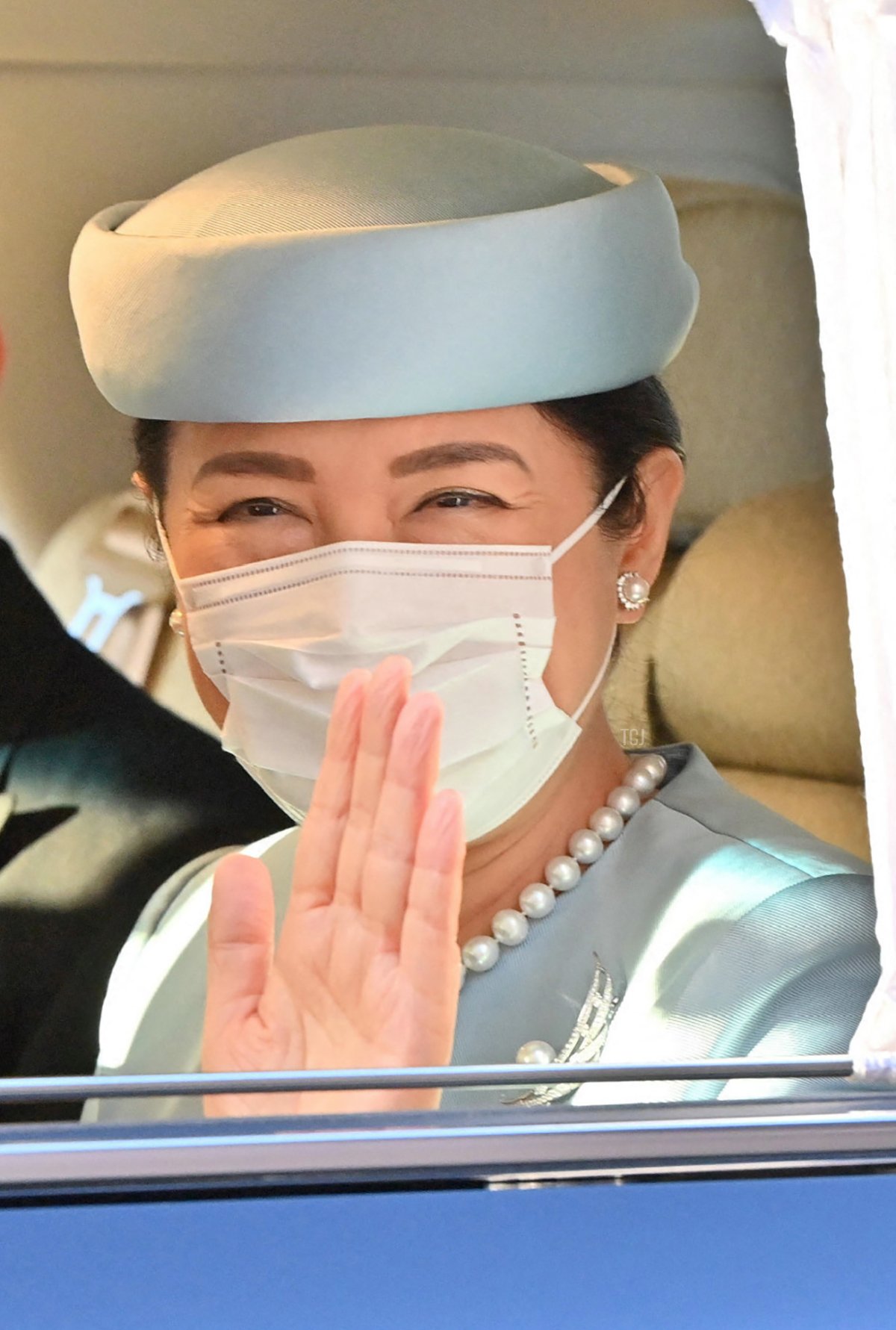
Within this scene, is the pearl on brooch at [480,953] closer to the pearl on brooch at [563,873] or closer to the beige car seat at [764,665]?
the pearl on brooch at [563,873]

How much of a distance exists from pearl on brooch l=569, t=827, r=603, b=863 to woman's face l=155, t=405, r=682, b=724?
0.46ft

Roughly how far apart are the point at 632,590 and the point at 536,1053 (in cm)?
48

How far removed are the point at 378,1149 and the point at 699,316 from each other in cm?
89

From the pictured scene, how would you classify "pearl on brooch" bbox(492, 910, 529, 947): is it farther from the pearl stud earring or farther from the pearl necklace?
the pearl stud earring

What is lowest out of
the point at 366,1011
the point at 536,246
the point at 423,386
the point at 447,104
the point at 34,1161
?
the point at 34,1161

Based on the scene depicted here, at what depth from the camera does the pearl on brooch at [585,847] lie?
148 centimetres

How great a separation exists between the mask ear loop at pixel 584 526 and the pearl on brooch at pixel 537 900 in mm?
333

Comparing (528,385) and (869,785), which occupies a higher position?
(528,385)

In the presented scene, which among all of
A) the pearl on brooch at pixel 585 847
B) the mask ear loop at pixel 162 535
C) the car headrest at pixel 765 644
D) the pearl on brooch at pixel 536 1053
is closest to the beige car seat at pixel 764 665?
the car headrest at pixel 765 644

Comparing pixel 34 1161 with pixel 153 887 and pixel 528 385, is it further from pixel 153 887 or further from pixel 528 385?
pixel 528 385

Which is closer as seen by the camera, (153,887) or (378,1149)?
(378,1149)

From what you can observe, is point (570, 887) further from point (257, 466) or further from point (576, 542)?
point (257, 466)

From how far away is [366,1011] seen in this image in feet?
4.39

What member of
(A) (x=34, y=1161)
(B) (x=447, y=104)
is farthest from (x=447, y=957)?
(B) (x=447, y=104)
